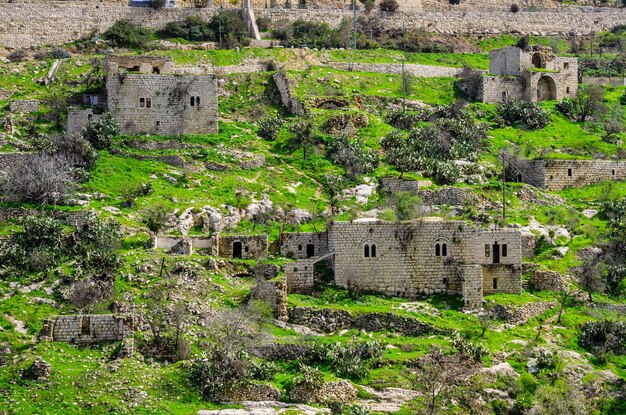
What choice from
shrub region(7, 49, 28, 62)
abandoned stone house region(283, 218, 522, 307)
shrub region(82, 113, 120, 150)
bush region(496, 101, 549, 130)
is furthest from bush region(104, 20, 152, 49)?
abandoned stone house region(283, 218, 522, 307)

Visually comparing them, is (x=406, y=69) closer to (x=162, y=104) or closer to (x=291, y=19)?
(x=291, y=19)

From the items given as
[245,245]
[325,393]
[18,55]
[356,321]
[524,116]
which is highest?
[18,55]

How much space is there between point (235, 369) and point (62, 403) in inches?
231

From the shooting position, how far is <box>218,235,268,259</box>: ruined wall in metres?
50.6

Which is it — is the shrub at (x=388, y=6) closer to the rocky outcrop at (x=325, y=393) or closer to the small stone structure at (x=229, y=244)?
the small stone structure at (x=229, y=244)

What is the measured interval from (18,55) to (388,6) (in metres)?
28.7

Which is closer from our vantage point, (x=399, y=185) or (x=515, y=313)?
(x=515, y=313)

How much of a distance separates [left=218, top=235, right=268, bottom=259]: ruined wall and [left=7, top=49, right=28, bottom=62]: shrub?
83.3 ft

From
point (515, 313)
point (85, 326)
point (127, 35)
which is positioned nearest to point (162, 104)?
point (127, 35)

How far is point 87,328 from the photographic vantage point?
42.4m

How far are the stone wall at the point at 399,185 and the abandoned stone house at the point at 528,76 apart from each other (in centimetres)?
1431

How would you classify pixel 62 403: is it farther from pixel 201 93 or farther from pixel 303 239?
pixel 201 93

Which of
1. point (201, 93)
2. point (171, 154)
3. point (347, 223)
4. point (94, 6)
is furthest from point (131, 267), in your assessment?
point (94, 6)

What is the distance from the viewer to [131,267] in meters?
46.9
